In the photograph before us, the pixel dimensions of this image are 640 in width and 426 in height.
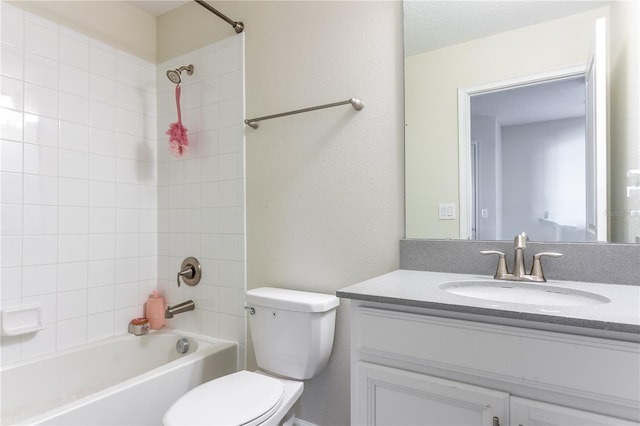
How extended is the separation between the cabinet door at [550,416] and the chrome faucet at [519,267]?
44 cm

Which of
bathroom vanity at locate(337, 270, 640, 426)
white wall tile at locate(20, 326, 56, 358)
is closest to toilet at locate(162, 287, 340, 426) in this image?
bathroom vanity at locate(337, 270, 640, 426)

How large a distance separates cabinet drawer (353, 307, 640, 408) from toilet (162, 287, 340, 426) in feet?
1.46

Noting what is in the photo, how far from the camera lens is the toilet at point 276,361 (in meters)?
1.20

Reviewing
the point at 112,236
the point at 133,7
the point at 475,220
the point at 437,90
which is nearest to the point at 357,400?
the point at 475,220

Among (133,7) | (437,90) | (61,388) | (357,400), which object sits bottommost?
(61,388)

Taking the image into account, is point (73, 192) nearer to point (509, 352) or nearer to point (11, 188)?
point (11, 188)

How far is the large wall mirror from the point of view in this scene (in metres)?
1.13

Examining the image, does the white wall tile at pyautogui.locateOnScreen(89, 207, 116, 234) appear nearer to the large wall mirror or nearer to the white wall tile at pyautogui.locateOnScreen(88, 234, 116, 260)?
the white wall tile at pyautogui.locateOnScreen(88, 234, 116, 260)

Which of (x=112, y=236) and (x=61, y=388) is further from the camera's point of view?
(x=112, y=236)

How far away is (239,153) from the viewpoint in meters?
1.91

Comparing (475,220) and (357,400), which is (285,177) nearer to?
(475,220)

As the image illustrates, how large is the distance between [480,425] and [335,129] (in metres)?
1.19

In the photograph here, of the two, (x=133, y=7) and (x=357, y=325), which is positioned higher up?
(x=133, y=7)

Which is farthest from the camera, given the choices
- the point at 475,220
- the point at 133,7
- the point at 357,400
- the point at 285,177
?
the point at 133,7
